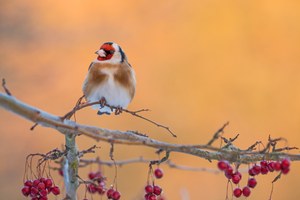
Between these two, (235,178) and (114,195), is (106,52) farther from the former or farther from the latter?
(235,178)

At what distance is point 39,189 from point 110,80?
869mm

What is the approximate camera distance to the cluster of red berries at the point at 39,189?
5.67ft

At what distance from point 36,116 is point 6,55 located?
4198 mm

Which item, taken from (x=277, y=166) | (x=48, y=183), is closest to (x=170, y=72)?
(x=48, y=183)

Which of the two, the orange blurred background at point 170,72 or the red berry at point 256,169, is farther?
the orange blurred background at point 170,72

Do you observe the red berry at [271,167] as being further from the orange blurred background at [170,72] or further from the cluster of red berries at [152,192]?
the orange blurred background at [170,72]

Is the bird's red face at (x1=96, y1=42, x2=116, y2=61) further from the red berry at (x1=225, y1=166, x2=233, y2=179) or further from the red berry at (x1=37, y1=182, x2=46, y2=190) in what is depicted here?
the red berry at (x1=225, y1=166, x2=233, y2=179)

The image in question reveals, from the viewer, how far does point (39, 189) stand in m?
1.74

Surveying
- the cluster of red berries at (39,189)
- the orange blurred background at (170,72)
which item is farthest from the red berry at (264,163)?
the orange blurred background at (170,72)

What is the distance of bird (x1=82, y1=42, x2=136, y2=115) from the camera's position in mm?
2523

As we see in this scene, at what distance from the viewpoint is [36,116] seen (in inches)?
50.8

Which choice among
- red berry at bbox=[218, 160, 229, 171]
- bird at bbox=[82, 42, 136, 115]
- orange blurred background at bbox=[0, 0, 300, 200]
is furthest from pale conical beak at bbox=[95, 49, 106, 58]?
orange blurred background at bbox=[0, 0, 300, 200]

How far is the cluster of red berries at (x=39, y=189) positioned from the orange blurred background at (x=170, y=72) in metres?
2.78

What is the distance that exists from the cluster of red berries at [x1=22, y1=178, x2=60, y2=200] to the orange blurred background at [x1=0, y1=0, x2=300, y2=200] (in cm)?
278
